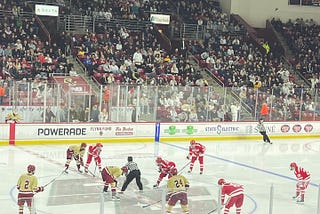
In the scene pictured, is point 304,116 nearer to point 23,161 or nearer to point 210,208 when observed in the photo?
point 23,161

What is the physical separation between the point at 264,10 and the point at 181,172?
20943 mm

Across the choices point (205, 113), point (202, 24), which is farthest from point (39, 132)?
point (202, 24)

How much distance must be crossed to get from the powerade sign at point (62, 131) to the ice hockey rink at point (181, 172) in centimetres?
66

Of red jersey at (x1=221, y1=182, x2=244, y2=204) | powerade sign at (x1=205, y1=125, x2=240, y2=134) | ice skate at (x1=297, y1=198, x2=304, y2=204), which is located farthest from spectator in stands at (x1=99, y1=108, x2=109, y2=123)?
red jersey at (x1=221, y1=182, x2=244, y2=204)

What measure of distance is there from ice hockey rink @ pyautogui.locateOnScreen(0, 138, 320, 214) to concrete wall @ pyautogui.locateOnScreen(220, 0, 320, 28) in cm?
1164

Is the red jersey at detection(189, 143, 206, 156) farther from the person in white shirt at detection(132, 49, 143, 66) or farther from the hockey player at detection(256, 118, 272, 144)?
the person in white shirt at detection(132, 49, 143, 66)

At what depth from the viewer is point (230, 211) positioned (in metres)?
9.69

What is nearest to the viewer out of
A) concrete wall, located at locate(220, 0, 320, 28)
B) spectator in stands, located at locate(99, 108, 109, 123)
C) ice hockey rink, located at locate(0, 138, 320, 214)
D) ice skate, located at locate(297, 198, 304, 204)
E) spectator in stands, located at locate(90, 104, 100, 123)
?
ice hockey rink, located at locate(0, 138, 320, 214)

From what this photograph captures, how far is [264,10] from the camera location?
1348 inches

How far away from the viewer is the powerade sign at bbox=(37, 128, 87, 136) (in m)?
19.1

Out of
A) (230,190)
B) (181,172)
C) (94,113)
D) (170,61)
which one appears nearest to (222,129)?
(94,113)

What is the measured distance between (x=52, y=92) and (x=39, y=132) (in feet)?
4.44

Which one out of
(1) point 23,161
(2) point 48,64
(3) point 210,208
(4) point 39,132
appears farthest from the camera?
(2) point 48,64

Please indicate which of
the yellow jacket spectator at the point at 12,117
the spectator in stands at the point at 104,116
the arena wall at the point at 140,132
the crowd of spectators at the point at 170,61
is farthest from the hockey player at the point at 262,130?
the yellow jacket spectator at the point at 12,117
